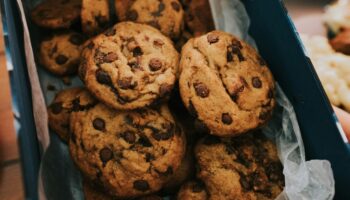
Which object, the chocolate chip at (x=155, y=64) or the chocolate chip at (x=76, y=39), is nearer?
the chocolate chip at (x=155, y=64)

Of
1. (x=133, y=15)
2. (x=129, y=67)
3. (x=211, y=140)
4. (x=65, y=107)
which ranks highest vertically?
(x=133, y=15)

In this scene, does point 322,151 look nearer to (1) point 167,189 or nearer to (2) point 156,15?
(1) point 167,189

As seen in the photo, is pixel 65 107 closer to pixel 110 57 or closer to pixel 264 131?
pixel 110 57

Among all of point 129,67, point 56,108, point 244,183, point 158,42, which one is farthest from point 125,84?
point 244,183

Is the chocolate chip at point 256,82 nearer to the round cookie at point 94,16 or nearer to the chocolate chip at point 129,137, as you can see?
the chocolate chip at point 129,137

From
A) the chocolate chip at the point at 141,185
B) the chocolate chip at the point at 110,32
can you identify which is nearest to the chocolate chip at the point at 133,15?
the chocolate chip at the point at 110,32

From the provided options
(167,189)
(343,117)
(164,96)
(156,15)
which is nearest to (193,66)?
(164,96)
